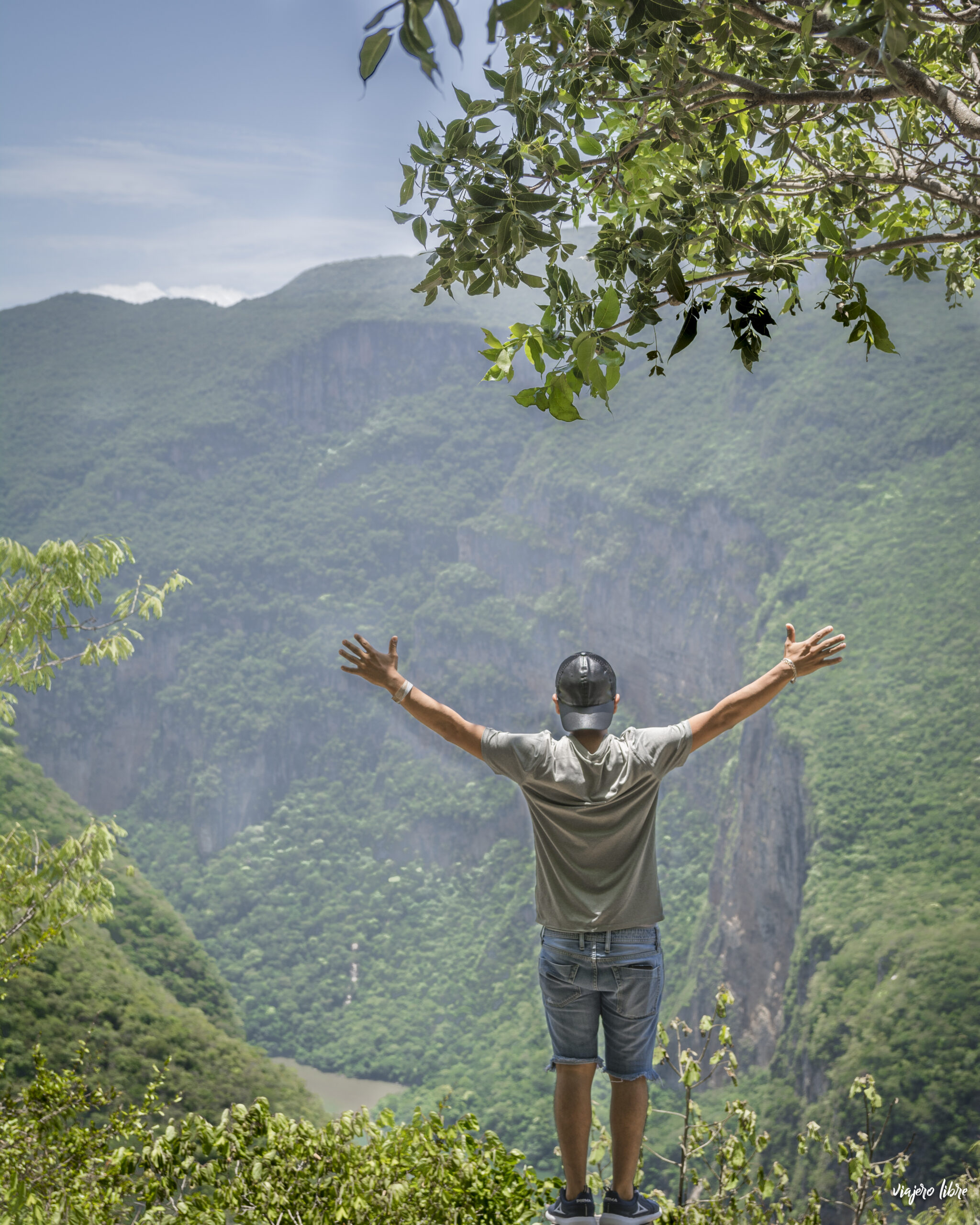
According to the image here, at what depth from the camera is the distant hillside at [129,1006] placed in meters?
17.2

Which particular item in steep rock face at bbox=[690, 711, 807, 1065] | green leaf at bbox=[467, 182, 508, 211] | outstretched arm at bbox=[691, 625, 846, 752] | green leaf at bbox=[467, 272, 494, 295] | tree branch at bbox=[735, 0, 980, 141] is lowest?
steep rock face at bbox=[690, 711, 807, 1065]

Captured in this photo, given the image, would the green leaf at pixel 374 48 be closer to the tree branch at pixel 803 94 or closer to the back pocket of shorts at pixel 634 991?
the tree branch at pixel 803 94

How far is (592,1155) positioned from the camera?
296 centimetres

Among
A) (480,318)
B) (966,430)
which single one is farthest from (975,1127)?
(480,318)

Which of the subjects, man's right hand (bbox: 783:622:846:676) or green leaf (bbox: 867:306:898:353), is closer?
green leaf (bbox: 867:306:898:353)

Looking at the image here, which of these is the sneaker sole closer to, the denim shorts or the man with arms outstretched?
the man with arms outstretched

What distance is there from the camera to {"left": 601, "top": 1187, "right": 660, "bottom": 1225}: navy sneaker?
2.07 meters

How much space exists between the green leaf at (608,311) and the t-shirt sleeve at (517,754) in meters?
0.97

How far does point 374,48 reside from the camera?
1.04 metres

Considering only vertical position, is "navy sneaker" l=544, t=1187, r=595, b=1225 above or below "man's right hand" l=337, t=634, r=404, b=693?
below

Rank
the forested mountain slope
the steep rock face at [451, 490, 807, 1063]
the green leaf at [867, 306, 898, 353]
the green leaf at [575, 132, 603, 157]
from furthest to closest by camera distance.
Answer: the steep rock face at [451, 490, 807, 1063] < the forested mountain slope < the green leaf at [575, 132, 603, 157] < the green leaf at [867, 306, 898, 353]

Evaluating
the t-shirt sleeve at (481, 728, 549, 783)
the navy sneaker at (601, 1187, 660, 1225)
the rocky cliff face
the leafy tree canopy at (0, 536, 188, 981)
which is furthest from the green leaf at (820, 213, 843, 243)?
the rocky cliff face

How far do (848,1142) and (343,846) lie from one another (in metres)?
52.7

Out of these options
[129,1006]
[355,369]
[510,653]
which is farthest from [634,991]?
[355,369]
